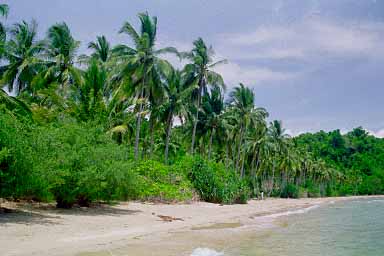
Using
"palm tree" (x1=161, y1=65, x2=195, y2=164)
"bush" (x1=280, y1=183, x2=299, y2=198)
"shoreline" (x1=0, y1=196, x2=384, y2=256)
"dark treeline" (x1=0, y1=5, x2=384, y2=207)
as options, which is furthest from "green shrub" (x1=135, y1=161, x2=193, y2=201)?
"bush" (x1=280, y1=183, x2=299, y2=198)

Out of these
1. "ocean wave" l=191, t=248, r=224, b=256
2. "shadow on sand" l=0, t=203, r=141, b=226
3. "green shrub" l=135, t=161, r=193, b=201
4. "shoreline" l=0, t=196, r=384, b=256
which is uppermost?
"green shrub" l=135, t=161, r=193, b=201

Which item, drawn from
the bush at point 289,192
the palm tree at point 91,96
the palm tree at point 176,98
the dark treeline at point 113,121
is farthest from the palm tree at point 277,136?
the palm tree at point 91,96

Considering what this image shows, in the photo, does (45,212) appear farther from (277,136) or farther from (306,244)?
(277,136)

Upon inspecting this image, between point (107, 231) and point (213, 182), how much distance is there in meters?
21.0

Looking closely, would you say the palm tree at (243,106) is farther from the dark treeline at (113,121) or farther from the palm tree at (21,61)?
the palm tree at (21,61)

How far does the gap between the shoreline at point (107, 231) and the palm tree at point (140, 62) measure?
1193 cm

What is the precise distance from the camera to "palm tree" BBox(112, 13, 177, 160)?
108 ft

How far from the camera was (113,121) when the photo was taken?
30.5 meters

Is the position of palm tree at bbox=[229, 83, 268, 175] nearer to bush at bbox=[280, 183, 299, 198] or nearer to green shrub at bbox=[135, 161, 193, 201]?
green shrub at bbox=[135, 161, 193, 201]

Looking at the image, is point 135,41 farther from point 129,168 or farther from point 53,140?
point 53,140

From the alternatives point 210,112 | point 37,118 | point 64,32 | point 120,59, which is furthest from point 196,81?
point 37,118

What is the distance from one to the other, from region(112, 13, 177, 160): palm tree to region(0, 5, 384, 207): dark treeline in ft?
0.26

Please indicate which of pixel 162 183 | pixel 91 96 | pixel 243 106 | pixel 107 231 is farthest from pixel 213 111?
pixel 107 231

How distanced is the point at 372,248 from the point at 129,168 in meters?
11.3
